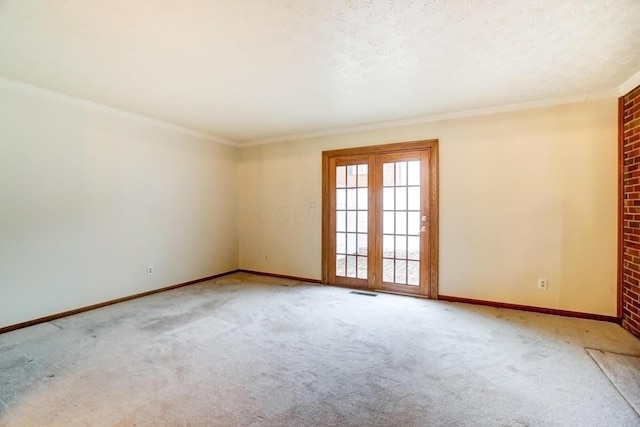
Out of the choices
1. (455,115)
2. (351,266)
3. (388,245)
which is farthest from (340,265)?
(455,115)

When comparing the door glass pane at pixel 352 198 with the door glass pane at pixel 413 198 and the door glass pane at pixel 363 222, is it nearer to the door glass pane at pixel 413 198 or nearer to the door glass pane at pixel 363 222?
the door glass pane at pixel 363 222

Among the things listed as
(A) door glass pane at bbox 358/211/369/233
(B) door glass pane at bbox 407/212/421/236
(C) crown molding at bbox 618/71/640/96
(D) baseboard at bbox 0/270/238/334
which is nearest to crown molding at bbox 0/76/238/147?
(D) baseboard at bbox 0/270/238/334

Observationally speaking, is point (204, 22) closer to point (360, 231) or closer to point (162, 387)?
point (162, 387)

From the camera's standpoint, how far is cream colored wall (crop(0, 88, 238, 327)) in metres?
3.05

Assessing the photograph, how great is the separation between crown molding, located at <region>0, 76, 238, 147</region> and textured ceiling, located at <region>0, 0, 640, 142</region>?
12 centimetres

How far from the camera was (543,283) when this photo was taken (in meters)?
3.50

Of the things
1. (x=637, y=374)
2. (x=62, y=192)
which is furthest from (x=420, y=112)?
(x=62, y=192)

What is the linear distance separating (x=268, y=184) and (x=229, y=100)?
2077 millimetres

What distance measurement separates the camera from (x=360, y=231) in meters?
4.63

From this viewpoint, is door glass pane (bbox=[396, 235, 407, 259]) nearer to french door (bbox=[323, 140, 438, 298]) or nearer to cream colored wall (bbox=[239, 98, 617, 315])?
french door (bbox=[323, 140, 438, 298])

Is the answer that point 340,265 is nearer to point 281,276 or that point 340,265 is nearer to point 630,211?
point 281,276

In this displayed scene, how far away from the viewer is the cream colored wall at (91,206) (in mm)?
3053

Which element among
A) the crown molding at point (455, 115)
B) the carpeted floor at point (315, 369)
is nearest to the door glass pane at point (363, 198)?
the crown molding at point (455, 115)

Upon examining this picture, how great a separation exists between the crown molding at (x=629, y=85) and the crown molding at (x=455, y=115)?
0.17ft
